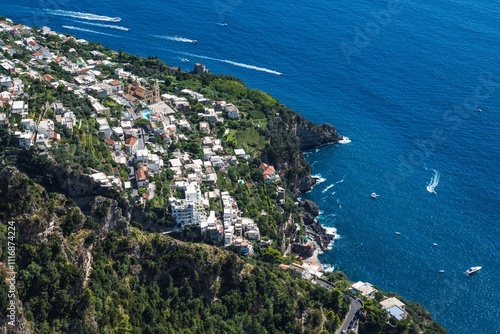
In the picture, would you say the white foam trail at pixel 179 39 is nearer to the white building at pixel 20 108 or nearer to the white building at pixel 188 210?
the white building at pixel 20 108

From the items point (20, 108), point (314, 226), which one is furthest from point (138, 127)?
point (314, 226)

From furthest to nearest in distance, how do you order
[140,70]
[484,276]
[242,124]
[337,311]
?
[140,70] < [242,124] < [484,276] < [337,311]

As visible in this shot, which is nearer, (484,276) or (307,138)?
(484,276)

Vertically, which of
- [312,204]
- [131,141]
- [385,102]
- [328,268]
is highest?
[385,102]

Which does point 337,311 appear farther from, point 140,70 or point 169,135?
point 140,70

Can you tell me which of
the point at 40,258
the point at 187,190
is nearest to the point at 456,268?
the point at 187,190

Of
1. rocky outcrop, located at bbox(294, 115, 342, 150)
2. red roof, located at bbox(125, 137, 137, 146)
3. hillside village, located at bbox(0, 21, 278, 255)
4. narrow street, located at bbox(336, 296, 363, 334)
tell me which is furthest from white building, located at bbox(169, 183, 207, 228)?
rocky outcrop, located at bbox(294, 115, 342, 150)

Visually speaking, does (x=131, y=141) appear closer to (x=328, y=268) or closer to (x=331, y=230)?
(x=331, y=230)

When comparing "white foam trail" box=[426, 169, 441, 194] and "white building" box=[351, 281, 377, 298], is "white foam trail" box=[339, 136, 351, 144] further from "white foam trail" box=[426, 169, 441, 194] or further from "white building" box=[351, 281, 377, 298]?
"white building" box=[351, 281, 377, 298]
